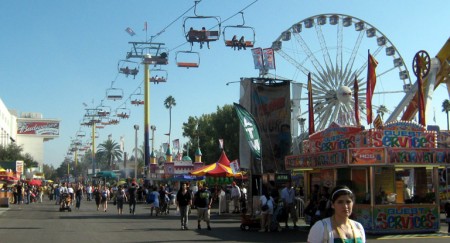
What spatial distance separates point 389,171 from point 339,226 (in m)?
16.0

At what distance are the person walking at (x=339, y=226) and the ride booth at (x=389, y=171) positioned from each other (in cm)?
1322

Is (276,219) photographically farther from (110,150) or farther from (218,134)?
(110,150)

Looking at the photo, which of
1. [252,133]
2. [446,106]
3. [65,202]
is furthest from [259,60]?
[446,106]

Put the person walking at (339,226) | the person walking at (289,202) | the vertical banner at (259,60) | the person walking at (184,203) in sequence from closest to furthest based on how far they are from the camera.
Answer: the person walking at (339,226) < the person walking at (184,203) < the person walking at (289,202) < the vertical banner at (259,60)

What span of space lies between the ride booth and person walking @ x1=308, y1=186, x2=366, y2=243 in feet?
43.4

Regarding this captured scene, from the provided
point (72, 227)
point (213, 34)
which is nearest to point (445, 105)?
point (213, 34)

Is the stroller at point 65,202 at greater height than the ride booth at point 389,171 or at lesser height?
lesser

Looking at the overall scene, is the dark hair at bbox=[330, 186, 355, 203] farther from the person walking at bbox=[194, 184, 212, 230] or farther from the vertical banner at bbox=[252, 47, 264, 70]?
the vertical banner at bbox=[252, 47, 264, 70]

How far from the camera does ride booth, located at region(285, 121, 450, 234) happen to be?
18453mm

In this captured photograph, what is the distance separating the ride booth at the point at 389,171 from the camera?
60.5 ft

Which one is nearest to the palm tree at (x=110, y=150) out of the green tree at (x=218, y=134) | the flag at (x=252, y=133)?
the green tree at (x=218, y=134)

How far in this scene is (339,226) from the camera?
4.78 meters

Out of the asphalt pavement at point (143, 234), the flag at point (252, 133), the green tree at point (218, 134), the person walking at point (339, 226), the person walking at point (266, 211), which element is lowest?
the asphalt pavement at point (143, 234)

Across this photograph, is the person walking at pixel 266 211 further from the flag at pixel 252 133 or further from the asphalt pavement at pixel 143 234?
the flag at pixel 252 133
